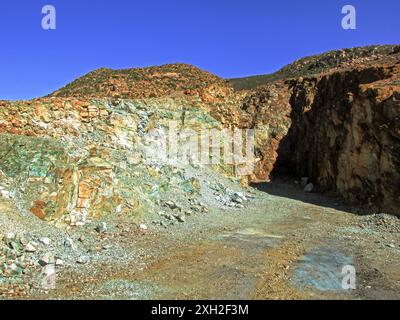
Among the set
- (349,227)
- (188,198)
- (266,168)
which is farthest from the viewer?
(266,168)

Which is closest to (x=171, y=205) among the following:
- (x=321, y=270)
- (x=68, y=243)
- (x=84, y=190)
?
(x=84, y=190)

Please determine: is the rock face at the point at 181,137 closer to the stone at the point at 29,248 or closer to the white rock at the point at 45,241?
the white rock at the point at 45,241

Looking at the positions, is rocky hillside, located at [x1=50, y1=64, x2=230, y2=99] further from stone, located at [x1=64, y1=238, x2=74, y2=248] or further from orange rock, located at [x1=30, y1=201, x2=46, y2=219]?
stone, located at [x1=64, y1=238, x2=74, y2=248]

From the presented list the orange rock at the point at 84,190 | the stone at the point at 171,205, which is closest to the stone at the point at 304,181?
the stone at the point at 171,205

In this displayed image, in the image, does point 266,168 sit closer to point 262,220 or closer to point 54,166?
point 262,220

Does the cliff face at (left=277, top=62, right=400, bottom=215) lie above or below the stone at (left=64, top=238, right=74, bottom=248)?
above

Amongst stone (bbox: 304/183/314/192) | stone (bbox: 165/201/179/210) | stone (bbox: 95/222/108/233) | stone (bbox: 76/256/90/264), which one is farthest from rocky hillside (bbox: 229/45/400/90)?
stone (bbox: 76/256/90/264)

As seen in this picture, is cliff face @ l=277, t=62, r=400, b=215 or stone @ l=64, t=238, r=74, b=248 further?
cliff face @ l=277, t=62, r=400, b=215

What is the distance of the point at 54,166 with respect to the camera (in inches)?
571

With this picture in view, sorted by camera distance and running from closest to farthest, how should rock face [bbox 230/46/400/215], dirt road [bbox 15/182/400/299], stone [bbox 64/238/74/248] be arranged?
dirt road [bbox 15/182/400/299] → stone [bbox 64/238/74/248] → rock face [bbox 230/46/400/215]

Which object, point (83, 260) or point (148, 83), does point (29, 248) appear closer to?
point (83, 260)

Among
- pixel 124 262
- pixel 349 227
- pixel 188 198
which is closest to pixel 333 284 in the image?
pixel 124 262

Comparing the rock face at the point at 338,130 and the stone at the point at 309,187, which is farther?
the stone at the point at 309,187
